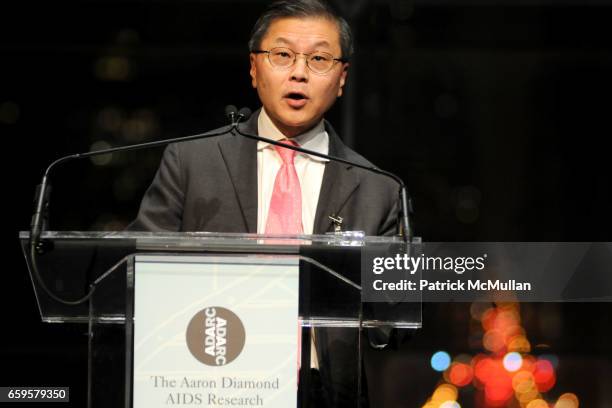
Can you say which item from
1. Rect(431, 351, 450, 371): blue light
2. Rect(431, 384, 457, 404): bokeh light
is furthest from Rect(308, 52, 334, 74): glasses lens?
Rect(431, 384, 457, 404): bokeh light

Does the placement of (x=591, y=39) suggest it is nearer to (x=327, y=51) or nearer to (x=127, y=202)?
(x=327, y=51)

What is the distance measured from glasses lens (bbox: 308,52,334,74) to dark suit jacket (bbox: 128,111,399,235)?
24 centimetres

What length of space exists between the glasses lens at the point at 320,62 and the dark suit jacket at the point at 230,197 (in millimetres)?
242

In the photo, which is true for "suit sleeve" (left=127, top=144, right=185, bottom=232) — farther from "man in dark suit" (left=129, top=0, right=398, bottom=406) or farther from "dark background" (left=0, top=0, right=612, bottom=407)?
"dark background" (left=0, top=0, right=612, bottom=407)

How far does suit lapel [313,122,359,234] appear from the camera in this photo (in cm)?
244

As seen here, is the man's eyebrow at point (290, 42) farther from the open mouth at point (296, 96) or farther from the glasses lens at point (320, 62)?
the open mouth at point (296, 96)

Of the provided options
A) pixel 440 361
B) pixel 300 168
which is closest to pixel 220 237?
pixel 300 168

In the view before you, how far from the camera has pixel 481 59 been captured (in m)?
3.77

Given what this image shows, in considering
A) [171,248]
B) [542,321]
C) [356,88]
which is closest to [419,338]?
[542,321]

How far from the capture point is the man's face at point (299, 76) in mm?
2535

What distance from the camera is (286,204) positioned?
245cm

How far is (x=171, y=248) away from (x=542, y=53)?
2302 millimetres

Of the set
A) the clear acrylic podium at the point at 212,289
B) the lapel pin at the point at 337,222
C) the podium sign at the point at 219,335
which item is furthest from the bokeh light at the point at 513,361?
the podium sign at the point at 219,335

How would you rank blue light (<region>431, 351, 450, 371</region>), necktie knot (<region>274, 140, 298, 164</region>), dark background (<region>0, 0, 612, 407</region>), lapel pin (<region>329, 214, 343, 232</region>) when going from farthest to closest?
blue light (<region>431, 351, 450, 371</region>), dark background (<region>0, 0, 612, 407</region>), necktie knot (<region>274, 140, 298, 164</region>), lapel pin (<region>329, 214, 343, 232</region>)
